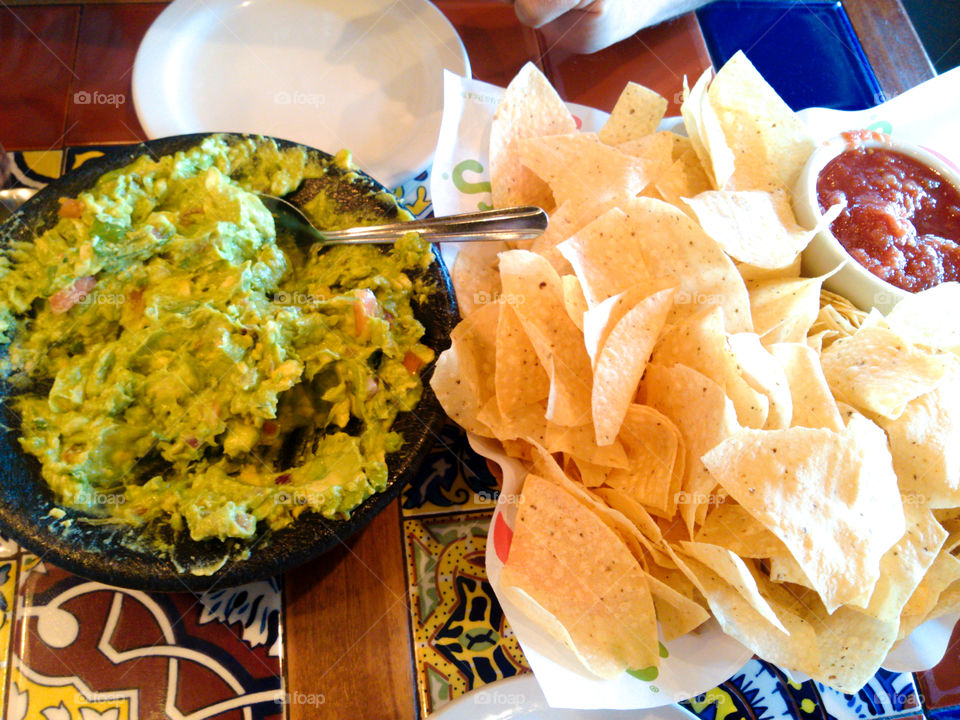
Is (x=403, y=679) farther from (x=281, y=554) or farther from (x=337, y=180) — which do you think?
(x=337, y=180)

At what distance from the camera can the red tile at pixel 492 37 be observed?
59.4 inches

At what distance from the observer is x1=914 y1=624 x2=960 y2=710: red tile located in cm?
107

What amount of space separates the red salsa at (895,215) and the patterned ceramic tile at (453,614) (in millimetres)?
841

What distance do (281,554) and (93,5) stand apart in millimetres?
1382

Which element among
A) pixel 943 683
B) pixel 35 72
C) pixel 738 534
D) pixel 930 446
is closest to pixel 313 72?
pixel 35 72

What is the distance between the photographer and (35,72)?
140cm

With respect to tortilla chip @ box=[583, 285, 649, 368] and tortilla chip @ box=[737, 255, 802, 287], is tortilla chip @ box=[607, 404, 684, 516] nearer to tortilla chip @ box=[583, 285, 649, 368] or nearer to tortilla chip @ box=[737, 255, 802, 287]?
tortilla chip @ box=[583, 285, 649, 368]

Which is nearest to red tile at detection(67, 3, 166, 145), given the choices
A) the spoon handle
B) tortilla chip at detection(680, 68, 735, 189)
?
the spoon handle

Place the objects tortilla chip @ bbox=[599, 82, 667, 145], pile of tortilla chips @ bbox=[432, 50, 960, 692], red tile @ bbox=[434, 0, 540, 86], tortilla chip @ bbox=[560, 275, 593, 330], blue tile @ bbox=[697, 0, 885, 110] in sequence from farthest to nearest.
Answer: blue tile @ bbox=[697, 0, 885, 110], red tile @ bbox=[434, 0, 540, 86], tortilla chip @ bbox=[599, 82, 667, 145], tortilla chip @ bbox=[560, 275, 593, 330], pile of tortilla chips @ bbox=[432, 50, 960, 692]

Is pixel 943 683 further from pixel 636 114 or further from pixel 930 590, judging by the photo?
pixel 636 114

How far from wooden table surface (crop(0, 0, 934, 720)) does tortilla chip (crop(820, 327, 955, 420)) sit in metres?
0.73

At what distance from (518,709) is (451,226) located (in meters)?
0.73

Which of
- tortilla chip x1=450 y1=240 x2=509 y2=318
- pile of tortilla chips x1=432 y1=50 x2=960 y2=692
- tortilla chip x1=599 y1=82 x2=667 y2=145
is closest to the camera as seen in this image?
pile of tortilla chips x1=432 y1=50 x2=960 y2=692

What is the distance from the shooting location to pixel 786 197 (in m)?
1.23
